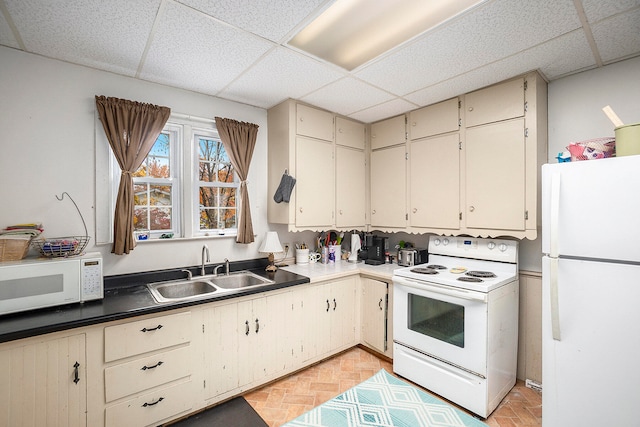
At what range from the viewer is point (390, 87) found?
254 centimetres

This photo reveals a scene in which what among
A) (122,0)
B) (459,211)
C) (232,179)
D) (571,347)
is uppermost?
(122,0)

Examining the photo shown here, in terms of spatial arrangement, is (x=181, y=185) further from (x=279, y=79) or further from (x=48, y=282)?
(x=279, y=79)

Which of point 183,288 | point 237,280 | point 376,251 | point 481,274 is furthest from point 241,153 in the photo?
point 481,274

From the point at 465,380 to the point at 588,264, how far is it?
47.0 inches

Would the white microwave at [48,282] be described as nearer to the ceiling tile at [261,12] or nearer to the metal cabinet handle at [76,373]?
the metal cabinet handle at [76,373]

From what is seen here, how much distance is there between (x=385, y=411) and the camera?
2166 mm

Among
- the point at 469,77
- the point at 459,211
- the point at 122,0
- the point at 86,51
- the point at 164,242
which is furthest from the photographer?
the point at 459,211

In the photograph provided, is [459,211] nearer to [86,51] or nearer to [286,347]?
[286,347]

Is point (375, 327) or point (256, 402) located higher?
point (375, 327)

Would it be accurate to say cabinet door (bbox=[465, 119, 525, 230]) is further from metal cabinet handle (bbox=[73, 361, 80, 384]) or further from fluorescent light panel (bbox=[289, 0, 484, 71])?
metal cabinet handle (bbox=[73, 361, 80, 384])

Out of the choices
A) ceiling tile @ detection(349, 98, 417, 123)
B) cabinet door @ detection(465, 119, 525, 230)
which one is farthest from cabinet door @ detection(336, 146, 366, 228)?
cabinet door @ detection(465, 119, 525, 230)

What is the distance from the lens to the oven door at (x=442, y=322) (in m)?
2.10

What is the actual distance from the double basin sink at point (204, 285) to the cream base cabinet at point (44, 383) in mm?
559

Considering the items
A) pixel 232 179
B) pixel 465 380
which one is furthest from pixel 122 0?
pixel 465 380
